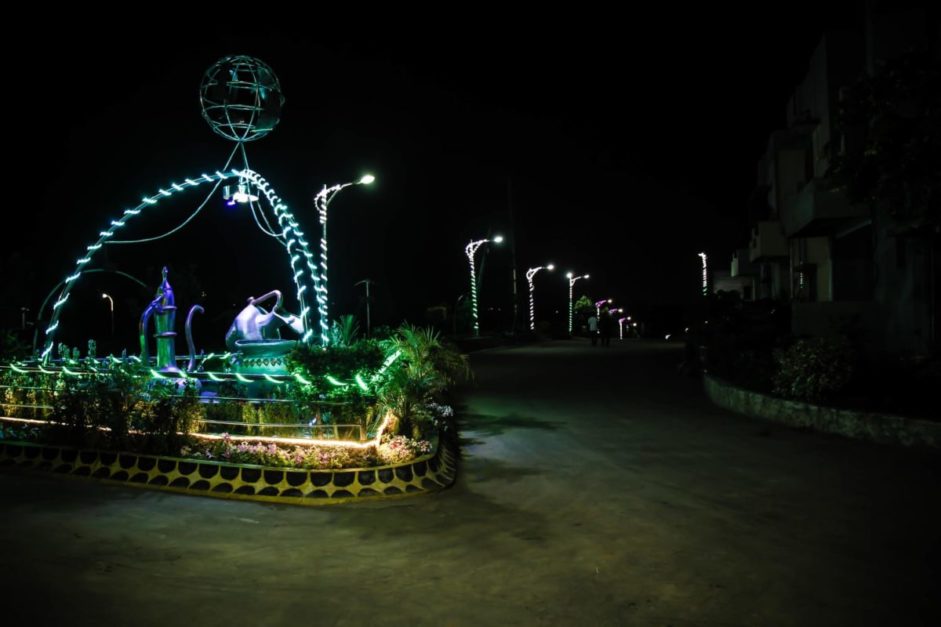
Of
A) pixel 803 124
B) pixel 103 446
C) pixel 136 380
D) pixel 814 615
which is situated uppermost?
pixel 803 124

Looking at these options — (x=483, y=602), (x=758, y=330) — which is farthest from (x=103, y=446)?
(x=758, y=330)

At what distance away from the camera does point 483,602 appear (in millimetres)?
5258

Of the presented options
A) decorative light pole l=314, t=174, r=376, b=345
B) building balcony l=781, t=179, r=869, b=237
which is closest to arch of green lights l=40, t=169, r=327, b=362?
decorative light pole l=314, t=174, r=376, b=345

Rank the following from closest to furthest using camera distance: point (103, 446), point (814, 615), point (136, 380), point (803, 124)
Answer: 1. point (814, 615)
2. point (103, 446)
3. point (136, 380)
4. point (803, 124)

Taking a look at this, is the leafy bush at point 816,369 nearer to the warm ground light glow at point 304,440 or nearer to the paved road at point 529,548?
the paved road at point 529,548

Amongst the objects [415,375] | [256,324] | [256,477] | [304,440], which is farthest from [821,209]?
[256,477]

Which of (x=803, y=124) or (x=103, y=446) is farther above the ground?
(x=803, y=124)

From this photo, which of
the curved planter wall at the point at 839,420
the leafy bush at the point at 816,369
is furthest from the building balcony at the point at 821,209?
the curved planter wall at the point at 839,420

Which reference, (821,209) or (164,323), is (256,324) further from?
(821,209)

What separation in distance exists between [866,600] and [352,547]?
12.6ft

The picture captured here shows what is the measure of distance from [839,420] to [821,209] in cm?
1005

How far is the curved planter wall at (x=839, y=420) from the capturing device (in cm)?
1073

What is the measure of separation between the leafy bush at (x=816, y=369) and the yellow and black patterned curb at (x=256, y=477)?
6.97m

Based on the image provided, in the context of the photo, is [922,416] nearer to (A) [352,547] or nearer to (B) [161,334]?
(A) [352,547]
